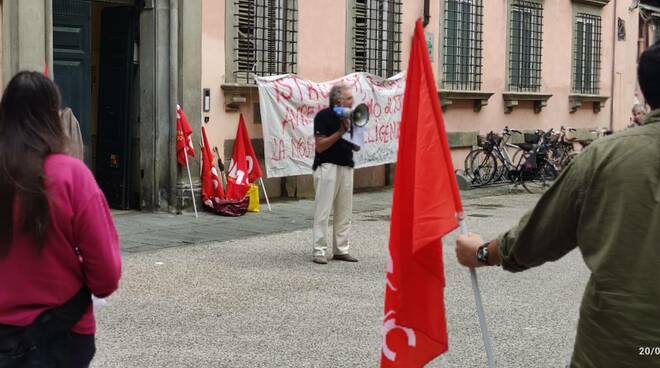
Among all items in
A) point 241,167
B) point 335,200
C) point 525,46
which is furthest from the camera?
point 525,46

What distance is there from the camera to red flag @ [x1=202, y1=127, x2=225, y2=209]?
12.8 meters

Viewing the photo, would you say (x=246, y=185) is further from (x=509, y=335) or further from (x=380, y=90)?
(x=509, y=335)

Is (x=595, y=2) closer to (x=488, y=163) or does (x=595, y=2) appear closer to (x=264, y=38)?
(x=488, y=163)

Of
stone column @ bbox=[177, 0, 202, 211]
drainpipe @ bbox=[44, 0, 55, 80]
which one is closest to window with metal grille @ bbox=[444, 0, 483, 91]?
stone column @ bbox=[177, 0, 202, 211]

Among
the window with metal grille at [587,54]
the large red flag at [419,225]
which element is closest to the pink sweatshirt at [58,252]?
the large red flag at [419,225]

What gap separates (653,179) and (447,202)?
1.06 m

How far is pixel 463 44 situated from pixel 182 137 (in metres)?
7.60

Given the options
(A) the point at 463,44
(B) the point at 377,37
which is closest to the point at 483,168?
(A) the point at 463,44

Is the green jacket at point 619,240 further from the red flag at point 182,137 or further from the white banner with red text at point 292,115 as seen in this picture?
the white banner with red text at point 292,115

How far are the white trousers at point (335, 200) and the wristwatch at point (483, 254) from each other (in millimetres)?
6350

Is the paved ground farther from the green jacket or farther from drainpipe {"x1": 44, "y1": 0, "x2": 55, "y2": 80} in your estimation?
the green jacket

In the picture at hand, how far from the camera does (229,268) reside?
9023 mm

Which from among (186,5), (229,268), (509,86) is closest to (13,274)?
(229,268)

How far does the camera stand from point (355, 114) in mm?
9398
